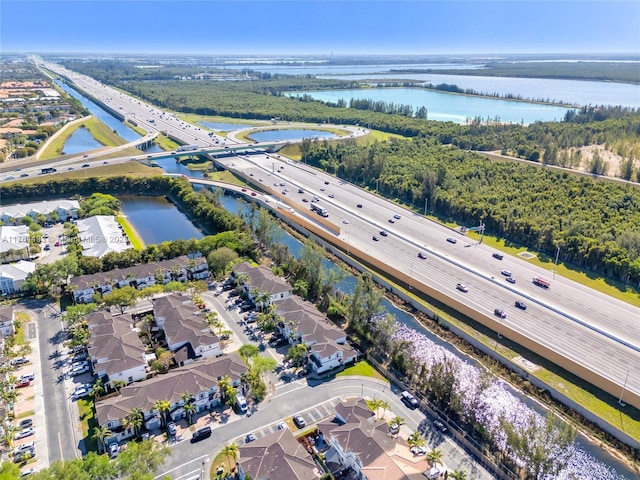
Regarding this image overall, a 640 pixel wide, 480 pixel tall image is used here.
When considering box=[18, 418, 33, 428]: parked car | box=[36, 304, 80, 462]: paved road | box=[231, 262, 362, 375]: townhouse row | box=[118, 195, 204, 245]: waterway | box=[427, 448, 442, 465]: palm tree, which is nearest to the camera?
box=[427, 448, 442, 465]: palm tree

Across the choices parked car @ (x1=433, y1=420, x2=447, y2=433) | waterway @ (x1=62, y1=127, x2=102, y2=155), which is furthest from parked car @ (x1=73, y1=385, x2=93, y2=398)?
waterway @ (x1=62, y1=127, x2=102, y2=155)

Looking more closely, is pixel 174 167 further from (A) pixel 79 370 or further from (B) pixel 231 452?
(B) pixel 231 452

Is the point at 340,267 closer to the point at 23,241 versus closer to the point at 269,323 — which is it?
the point at 269,323

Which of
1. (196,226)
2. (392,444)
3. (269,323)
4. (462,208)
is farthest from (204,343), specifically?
(462,208)

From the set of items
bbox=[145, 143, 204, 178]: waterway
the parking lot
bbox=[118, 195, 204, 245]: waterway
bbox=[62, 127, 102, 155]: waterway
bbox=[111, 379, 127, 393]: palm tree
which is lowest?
the parking lot

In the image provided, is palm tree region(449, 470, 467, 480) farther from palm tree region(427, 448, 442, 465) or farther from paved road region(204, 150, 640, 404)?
paved road region(204, 150, 640, 404)

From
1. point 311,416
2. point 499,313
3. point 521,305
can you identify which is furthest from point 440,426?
point 521,305

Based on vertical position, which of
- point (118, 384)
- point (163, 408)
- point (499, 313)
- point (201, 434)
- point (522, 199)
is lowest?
point (201, 434)
